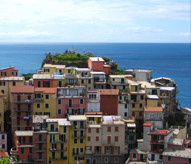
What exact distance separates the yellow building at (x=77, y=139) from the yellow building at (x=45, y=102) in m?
4.45


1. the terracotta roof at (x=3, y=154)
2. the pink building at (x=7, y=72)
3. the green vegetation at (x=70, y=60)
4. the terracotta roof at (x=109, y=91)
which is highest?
the green vegetation at (x=70, y=60)

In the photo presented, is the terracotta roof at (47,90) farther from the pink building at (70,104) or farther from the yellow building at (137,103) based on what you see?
the yellow building at (137,103)

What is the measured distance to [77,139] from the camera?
188 feet

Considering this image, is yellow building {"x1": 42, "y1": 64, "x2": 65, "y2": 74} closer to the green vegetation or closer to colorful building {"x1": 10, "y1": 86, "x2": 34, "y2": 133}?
the green vegetation

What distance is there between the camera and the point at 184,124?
220ft

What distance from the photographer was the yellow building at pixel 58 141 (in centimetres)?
5662

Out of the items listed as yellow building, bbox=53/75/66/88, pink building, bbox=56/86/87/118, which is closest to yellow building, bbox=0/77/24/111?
yellow building, bbox=53/75/66/88

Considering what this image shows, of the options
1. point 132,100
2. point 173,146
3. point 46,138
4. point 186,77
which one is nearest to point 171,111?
point 132,100

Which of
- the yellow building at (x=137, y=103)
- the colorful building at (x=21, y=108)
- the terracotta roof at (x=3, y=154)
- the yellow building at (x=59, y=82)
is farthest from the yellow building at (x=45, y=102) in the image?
the yellow building at (x=137, y=103)

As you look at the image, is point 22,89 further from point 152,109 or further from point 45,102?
point 152,109

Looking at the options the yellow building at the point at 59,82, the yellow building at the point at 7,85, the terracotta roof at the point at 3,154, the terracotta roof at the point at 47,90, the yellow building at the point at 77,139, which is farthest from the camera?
the yellow building at the point at 59,82

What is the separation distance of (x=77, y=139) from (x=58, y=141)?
8.17ft

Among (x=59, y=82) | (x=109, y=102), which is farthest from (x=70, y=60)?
(x=109, y=102)

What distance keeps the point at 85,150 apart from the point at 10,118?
498 inches
